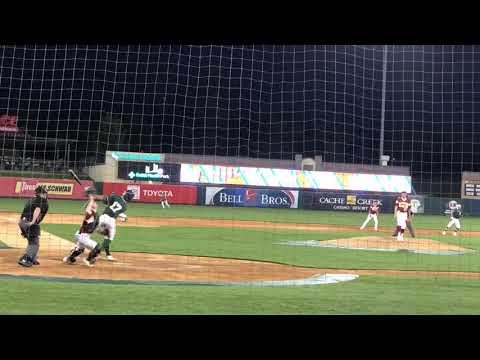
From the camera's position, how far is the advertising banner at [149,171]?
30.8m

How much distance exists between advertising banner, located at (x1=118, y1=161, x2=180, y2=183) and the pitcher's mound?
51.4 feet

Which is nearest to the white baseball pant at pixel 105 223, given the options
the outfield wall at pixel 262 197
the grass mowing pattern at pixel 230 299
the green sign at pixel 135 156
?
the grass mowing pattern at pixel 230 299

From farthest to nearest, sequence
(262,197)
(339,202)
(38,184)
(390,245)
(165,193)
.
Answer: (262,197) → (165,193) → (339,202) → (38,184) → (390,245)

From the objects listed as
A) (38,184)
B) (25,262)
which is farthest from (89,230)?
(38,184)

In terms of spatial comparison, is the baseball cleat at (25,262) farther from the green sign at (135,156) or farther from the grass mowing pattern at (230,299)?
the green sign at (135,156)

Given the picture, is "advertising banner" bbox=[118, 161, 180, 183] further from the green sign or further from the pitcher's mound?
the pitcher's mound

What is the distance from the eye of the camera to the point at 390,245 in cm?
1669

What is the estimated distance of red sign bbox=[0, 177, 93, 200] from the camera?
26.7m

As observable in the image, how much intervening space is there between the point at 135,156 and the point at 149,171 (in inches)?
58.7

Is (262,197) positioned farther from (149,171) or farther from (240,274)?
(240,274)

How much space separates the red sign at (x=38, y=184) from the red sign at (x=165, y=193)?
7.52ft

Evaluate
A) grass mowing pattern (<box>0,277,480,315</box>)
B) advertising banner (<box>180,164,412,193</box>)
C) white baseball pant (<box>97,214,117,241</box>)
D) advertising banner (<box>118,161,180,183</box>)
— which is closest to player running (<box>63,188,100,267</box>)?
white baseball pant (<box>97,214,117,241</box>)

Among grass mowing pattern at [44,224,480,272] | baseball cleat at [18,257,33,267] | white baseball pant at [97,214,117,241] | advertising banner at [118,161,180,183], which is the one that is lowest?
baseball cleat at [18,257,33,267]
